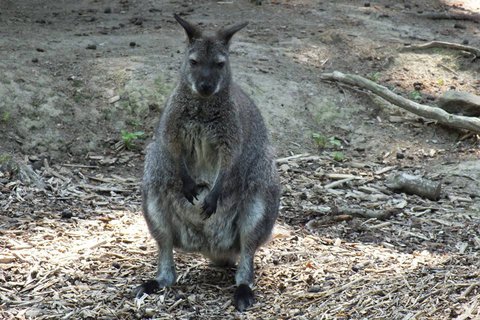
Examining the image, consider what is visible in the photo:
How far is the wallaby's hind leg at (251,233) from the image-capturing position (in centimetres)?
565

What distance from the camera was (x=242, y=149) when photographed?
5.72 meters

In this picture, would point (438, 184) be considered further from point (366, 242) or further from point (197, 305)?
point (197, 305)

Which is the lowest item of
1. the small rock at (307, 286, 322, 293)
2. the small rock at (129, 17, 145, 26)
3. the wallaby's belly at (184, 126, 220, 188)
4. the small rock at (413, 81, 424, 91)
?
the small rock at (307, 286, 322, 293)

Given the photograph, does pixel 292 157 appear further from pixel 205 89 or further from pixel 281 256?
pixel 205 89

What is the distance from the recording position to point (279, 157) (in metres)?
8.72

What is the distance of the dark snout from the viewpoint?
5.47 meters

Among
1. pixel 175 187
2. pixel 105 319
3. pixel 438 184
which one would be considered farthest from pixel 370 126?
pixel 105 319

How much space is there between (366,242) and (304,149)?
7.80 ft

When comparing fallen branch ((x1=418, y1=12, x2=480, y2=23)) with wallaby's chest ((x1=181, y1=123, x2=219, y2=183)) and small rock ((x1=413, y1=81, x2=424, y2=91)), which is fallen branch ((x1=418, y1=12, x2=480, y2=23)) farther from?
wallaby's chest ((x1=181, y1=123, x2=219, y2=183))

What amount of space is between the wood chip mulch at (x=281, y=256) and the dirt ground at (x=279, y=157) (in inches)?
0.7

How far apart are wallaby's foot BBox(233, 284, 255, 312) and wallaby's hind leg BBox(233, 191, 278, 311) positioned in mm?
26

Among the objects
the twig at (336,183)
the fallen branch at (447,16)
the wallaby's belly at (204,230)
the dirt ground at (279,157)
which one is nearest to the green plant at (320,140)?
the dirt ground at (279,157)

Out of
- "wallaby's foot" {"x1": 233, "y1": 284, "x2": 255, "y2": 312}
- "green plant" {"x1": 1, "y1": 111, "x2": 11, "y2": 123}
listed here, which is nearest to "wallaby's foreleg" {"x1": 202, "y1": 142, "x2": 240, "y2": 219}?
"wallaby's foot" {"x1": 233, "y1": 284, "x2": 255, "y2": 312}

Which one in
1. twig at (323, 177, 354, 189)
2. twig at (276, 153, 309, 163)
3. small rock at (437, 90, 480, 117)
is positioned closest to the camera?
twig at (323, 177, 354, 189)
